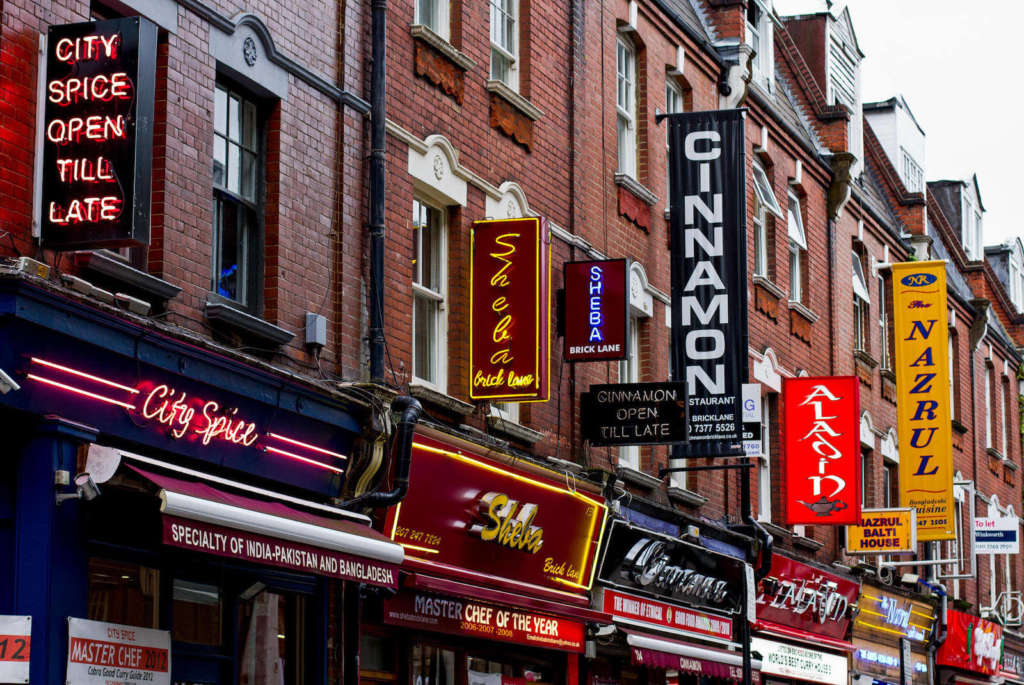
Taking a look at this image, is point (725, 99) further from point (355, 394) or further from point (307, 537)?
point (307, 537)

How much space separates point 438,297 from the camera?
16922 millimetres

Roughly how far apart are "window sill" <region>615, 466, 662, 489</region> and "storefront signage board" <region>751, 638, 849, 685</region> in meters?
4.02

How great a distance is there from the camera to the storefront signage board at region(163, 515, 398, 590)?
1108 cm

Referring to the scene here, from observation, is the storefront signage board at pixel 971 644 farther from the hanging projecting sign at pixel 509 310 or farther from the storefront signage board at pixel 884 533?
the hanging projecting sign at pixel 509 310

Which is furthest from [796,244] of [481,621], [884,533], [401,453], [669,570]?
[401,453]

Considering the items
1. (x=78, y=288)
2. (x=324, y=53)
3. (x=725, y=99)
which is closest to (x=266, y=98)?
(x=324, y=53)

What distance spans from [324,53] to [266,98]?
93 cm

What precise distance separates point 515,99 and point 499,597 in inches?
211

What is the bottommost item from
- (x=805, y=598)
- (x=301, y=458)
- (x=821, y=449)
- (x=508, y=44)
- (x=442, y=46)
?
(x=805, y=598)

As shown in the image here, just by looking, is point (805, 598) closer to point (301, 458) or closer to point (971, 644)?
point (971, 644)

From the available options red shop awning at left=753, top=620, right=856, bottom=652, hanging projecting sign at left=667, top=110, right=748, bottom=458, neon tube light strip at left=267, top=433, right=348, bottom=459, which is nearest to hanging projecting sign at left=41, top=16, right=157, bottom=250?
Result: neon tube light strip at left=267, top=433, right=348, bottom=459

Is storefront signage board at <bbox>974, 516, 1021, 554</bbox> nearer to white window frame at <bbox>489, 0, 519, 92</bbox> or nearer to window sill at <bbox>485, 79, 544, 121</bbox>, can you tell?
window sill at <bbox>485, 79, 544, 121</bbox>

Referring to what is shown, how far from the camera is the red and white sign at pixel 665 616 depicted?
19719 mm

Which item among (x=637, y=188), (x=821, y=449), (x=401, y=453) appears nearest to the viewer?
(x=401, y=453)
